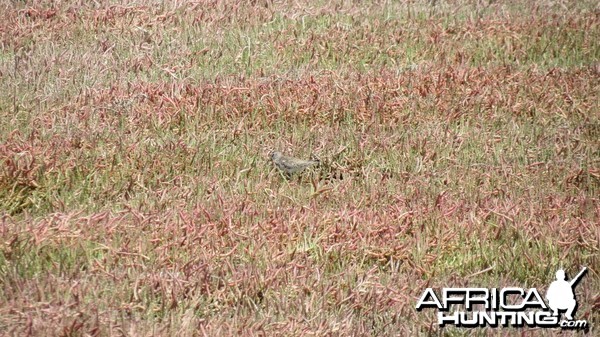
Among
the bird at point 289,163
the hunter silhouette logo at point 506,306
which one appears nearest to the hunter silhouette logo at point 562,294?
the hunter silhouette logo at point 506,306

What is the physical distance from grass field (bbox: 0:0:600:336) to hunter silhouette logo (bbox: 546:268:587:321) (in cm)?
8

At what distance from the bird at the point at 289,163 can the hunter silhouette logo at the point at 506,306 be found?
2.07 meters

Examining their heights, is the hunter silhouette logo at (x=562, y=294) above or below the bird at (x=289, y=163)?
above

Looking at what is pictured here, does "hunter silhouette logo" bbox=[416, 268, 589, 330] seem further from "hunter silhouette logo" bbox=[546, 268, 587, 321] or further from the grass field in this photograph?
the grass field

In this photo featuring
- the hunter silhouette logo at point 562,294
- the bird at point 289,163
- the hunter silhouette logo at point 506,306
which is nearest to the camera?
the hunter silhouette logo at point 506,306

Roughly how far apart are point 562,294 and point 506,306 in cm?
41

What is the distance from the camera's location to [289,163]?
7.47m

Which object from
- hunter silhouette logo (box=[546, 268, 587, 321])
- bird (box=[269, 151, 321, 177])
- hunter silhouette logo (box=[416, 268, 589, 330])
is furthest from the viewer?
bird (box=[269, 151, 321, 177])

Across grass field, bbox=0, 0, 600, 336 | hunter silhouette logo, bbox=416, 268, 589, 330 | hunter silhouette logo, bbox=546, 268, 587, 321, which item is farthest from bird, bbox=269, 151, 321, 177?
→ hunter silhouette logo, bbox=546, 268, 587, 321

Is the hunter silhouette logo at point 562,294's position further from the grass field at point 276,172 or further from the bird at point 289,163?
the bird at point 289,163

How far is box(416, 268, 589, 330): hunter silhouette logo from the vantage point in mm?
5367

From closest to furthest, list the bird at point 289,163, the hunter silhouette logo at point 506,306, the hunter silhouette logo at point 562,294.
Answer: the hunter silhouette logo at point 506,306
the hunter silhouette logo at point 562,294
the bird at point 289,163

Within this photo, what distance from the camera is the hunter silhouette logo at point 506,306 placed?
537 cm

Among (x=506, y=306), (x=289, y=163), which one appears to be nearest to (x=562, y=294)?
(x=506, y=306)
